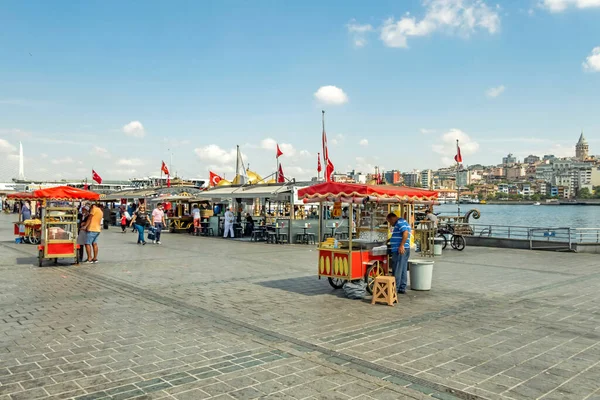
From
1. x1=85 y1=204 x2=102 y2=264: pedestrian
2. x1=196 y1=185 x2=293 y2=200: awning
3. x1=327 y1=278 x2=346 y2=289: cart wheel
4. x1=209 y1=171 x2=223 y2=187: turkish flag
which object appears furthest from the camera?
x1=209 y1=171 x2=223 y2=187: turkish flag

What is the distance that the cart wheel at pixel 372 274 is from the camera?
10.0 metres

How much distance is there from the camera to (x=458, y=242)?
66.9 feet

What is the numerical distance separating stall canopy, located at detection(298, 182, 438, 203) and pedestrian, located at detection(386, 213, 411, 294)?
1.78 ft

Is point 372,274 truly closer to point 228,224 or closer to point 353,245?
point 353,245

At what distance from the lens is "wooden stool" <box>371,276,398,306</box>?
8992mm

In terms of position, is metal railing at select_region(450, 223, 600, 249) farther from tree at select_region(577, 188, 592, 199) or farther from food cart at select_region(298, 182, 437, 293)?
tree at select_region(577, 188, 592, 199)

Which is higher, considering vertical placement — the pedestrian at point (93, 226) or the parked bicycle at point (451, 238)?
the pedestrian at point (93, 226)

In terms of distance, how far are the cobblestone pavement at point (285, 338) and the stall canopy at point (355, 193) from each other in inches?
78.2

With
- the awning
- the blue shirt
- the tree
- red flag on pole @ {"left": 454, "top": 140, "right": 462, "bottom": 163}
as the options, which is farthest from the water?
the tree

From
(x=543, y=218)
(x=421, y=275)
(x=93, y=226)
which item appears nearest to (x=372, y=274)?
(x=421, y=275)

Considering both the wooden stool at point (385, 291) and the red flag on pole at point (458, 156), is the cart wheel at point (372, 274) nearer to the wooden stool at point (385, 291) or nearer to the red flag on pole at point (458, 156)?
the wooden stool at point (385, 291)

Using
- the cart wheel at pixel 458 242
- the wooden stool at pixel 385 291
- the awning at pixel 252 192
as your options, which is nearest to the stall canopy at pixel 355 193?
the wooden stool at pixel 385 291

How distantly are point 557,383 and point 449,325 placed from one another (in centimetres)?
243

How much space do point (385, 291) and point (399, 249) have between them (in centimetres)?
111
